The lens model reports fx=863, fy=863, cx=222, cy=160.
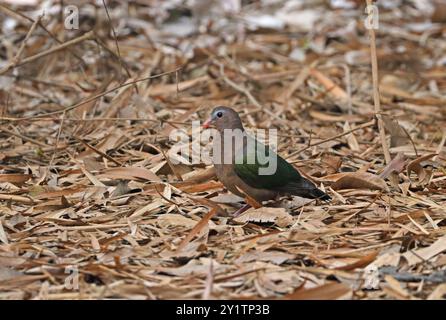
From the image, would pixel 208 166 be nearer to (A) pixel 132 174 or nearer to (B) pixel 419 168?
(A) pixel 132 174

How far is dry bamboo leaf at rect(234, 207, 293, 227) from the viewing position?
4.08 metres

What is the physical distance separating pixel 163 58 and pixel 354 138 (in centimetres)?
236

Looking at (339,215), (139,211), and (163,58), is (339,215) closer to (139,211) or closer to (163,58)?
(139,211)

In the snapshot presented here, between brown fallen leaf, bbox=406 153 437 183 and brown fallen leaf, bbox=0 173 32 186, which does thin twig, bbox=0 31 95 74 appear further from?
brown fallen leaf, bbox=406 153 437 183

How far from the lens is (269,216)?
162 inches

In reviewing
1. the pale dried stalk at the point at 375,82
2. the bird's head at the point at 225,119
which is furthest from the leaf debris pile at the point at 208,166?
the bird's head at the point at 225,119

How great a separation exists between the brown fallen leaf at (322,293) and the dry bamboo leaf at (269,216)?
2.60 ft

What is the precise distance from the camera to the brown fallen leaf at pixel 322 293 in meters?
3.28

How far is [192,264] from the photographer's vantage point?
357cm

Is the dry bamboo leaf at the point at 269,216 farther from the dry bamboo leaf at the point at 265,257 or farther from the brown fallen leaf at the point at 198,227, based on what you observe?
the dry bamboo leaf at the point at 265,257

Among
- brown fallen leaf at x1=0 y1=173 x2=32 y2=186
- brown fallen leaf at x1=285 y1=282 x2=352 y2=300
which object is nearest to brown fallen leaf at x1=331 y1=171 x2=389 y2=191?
brown fallen leaf at x1=285 y1=282 x2=352 y2=300

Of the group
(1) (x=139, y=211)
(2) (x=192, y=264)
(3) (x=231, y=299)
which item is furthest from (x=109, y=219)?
(3) (x=231, y=299)

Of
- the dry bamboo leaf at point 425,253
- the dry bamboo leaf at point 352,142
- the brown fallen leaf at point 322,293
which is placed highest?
the dry bamboo leaf at point 352,142

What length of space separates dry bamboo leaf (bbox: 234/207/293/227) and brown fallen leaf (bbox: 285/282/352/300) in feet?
2.60
